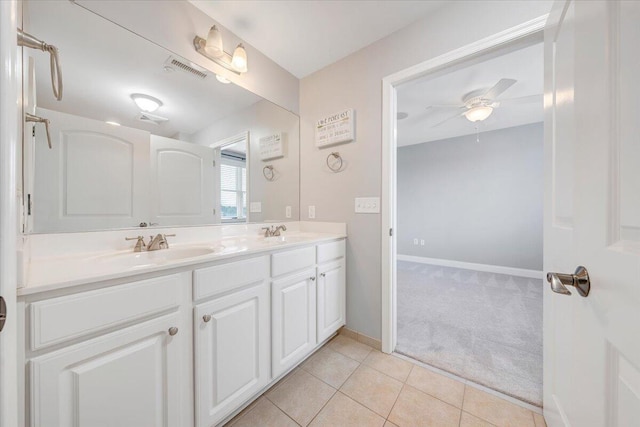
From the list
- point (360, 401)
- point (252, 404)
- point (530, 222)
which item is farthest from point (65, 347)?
point (530, 222)

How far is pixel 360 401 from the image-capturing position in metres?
1.27

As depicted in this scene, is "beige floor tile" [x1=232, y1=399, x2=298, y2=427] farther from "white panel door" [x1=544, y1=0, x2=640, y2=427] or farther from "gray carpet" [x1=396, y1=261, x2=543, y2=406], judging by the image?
"white panel door" [x1=544, y1=0, x2=640, y2=427]

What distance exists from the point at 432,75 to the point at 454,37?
0.22 meters

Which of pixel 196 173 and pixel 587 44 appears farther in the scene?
pixel 196 173

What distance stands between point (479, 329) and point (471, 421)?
3.57ft

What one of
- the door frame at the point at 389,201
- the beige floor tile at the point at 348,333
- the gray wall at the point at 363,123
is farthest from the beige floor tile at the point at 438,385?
the beige floor tile at the point at 348,333

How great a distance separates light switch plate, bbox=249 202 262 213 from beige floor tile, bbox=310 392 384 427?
142 centimetres

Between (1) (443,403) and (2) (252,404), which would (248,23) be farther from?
(1) (443,403)

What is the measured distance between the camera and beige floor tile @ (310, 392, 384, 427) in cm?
113

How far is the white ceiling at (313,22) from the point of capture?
1476 mm

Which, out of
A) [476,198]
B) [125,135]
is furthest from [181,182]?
[476,198]

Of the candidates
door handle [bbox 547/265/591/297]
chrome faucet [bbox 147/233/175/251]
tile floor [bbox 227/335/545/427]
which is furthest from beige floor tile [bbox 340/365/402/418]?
chrome faucet [bbox 147/233/175/251]

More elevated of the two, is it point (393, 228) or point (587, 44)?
point (587, 44)

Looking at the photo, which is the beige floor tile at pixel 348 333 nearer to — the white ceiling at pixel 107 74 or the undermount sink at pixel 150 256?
the undermount sink at pixel 150 256
